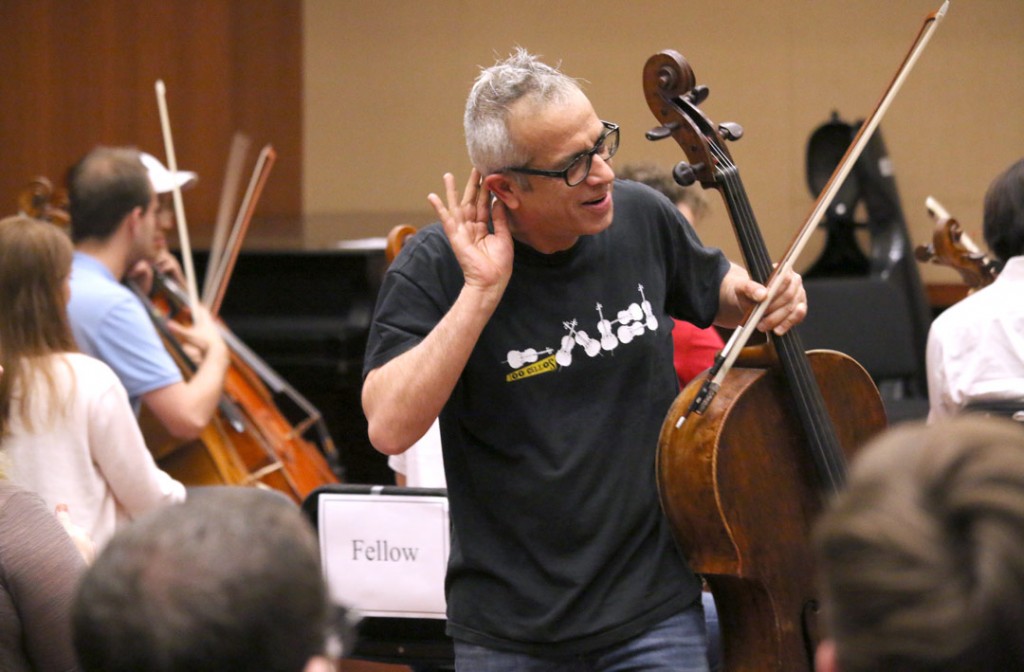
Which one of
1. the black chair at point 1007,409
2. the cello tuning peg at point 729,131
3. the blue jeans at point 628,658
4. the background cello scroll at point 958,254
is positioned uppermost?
the cello tuning peg at point 729,131

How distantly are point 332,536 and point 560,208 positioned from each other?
40.5 inches

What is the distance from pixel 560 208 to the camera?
192 centimetres

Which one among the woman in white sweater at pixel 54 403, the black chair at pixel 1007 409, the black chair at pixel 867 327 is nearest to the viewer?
the black chair at pixel 1007 409

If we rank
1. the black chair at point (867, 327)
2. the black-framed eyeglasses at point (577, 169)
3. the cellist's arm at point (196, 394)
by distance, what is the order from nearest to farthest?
the black-framed eyeglasses at point (577, 169) → the cellist's arm at point (196, 394) → the black chair at point (867, 327)

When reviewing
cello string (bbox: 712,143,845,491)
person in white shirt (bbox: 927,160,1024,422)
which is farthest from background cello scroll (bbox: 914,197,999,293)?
cello string (bbox: 712,143,845,491)

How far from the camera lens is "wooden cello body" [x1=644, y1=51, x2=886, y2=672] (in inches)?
74.6

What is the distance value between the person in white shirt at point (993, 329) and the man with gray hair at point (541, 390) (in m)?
0.80

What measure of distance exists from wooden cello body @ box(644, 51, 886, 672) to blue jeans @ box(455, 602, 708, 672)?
9cm

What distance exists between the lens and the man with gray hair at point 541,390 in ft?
6.11

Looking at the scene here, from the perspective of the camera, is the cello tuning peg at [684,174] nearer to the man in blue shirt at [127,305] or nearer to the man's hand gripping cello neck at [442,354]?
the man's hand gripping cello neck at [442,354]

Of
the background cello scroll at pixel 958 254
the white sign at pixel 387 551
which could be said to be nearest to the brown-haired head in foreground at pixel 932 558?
the white sign at pixel 387 551

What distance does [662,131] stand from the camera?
6.66 ft

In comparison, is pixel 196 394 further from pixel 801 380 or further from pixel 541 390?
pixel 801 380

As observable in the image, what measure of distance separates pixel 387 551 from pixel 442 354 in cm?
92
